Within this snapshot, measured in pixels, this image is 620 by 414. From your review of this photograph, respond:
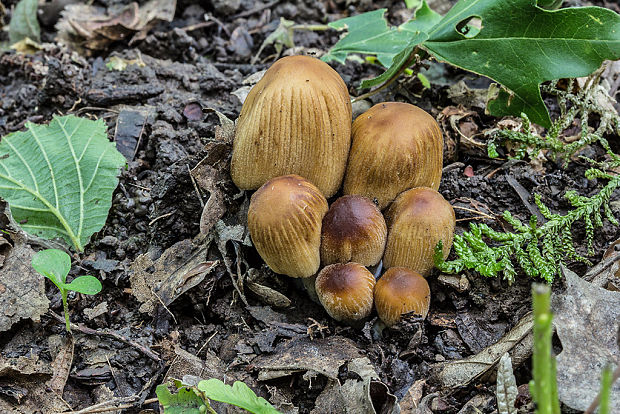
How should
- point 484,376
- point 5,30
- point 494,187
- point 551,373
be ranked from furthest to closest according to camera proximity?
point 5,30
point 494,187
point 484,376
point 551,373

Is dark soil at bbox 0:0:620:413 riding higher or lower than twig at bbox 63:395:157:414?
higher

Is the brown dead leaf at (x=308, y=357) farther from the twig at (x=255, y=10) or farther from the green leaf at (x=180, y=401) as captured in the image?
the twig at (x=255, y=10)

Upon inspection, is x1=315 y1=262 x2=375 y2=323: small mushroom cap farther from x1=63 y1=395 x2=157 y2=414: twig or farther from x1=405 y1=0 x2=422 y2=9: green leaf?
x1=405 y1=0 x2=422 y2=9: green leaf

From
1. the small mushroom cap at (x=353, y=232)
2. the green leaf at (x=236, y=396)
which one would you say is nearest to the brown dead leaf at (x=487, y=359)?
the small mushroom cap at (x=353, y=232)

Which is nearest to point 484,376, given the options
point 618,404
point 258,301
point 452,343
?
point 452,343

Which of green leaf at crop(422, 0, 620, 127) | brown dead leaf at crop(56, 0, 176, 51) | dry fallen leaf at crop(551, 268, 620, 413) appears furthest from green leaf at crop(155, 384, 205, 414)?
brown dead leaf at crop(56, 0, 176, 51)

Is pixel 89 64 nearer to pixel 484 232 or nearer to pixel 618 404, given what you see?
pixel 484 232

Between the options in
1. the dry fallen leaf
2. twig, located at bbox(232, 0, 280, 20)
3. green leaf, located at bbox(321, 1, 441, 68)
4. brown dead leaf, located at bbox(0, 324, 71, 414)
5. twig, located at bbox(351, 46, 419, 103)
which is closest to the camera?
the dry fallen leaf
